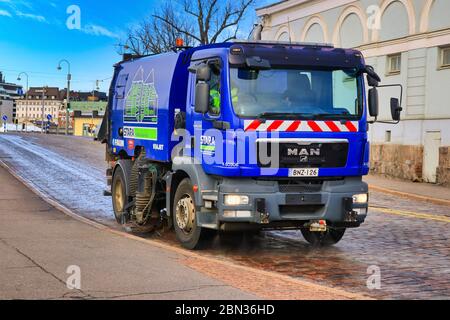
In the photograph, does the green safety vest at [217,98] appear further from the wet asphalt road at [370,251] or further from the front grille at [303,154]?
the wet asphalt road at [370,251]

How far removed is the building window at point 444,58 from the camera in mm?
22594

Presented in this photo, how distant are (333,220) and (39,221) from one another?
18.0ft

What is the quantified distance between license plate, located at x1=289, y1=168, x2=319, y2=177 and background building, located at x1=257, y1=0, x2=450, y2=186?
14536mm

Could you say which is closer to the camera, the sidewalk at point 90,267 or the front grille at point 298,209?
the sidewalk at point 90,267

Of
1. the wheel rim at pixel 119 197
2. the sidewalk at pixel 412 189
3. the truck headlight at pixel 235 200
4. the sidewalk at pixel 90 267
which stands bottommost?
the sidewalk at pixel 412 189

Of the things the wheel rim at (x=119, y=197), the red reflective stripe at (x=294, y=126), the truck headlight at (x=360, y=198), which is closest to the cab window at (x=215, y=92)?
the red reflective stripe at (x=294, y=126)

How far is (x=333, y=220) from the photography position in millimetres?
9164

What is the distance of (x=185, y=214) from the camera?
9.66 metres

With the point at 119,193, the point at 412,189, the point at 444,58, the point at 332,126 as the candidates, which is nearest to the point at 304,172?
the point at 332,126

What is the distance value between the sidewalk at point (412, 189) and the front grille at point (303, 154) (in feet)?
31.2

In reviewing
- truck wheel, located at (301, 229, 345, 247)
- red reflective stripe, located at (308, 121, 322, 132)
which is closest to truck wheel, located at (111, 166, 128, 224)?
truck wheel, located at (301, 229, 345, 247)

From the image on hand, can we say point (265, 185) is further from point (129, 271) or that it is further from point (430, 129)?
point (430, 129)

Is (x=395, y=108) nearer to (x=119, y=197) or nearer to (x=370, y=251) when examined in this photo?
(x=370, y=251)
